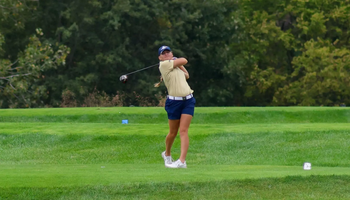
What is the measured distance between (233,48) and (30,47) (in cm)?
1595

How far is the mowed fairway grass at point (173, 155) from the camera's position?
26.4ft

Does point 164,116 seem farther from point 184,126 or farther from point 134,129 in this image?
point 184,126

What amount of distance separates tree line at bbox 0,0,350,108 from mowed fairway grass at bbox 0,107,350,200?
15828 mm

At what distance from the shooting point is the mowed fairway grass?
8.05 m

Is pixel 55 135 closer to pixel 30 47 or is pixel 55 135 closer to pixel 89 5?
pixel 30 47

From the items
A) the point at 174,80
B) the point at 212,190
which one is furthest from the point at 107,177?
the point at 174,80

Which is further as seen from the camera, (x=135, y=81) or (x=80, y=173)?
(x=135, y=81)

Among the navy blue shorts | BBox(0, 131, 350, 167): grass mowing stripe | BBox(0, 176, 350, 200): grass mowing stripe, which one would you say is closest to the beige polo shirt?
the navy blue shorts

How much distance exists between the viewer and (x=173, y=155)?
46.3ft

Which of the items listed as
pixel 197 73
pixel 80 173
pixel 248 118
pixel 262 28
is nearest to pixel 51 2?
pixel 197 73

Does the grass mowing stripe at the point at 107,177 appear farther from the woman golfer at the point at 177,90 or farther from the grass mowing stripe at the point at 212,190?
the woman golfer at the point at 177,90

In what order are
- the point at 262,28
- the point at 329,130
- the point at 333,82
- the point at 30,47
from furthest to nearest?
the point at 262,28
the point at 333,82
the point at 30,47
the point at 329,130

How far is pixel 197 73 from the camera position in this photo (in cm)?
4284

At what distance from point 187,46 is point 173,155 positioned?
26.6m
